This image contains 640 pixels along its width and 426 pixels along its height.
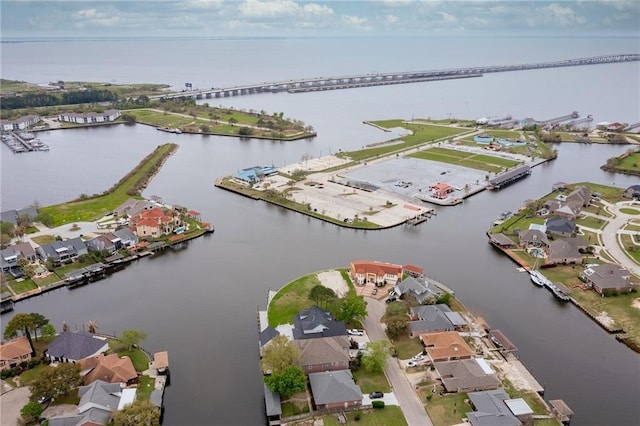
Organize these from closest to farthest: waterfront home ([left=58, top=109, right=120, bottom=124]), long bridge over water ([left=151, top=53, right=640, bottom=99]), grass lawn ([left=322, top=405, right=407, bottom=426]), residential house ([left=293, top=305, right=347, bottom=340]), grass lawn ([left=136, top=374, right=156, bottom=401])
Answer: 1. grass lawn ([left=322, top=405, right=407, bottom=426])
2. grass lawn ([left=136, top=374, right=156, bottom=401])
3. residential house ([left=293, top=305, right=347, bottom=340])
4. waterfront home ([left=58, top=109, right=120, bottom=124])
5. long bridge over water ([left=151, top=53, right=640, bottom=99])

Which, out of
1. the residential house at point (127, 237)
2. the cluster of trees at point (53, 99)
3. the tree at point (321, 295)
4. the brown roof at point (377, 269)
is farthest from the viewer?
the cluster of trees at point (53, 99)

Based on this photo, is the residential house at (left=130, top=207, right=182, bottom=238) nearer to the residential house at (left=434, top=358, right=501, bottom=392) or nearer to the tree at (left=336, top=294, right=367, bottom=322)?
the tree at (left=336, top=294, right=367, bottom=322)

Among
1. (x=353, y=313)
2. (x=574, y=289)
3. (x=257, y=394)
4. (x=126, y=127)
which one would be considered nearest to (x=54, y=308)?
(x=257, y=394)

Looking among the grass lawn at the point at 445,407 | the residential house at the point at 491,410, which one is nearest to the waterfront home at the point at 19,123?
the grass lawn at the point at 445,407

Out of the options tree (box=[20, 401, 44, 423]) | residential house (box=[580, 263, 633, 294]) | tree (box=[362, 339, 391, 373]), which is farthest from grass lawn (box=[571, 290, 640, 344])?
tree (box=[20, 401, 44, 423])

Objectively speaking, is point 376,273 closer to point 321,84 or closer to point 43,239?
point 43,239

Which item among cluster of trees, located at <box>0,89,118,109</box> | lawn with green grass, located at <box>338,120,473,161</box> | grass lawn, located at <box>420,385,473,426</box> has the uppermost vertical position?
cluster of trees, located at <box>0,89,118,109</box>

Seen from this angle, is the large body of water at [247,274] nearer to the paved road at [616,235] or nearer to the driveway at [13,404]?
the driveway at [13,404]
